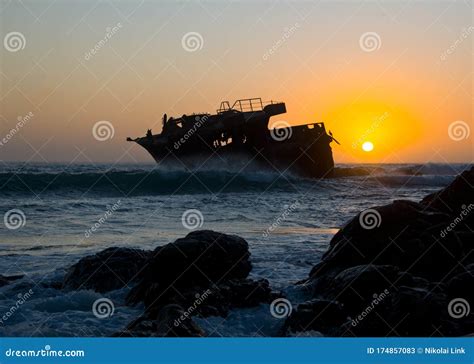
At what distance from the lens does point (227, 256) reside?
9.18 meters

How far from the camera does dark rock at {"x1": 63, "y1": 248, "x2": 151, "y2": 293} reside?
30.9ft

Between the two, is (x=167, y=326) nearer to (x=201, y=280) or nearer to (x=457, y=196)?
(x=201, y=280)

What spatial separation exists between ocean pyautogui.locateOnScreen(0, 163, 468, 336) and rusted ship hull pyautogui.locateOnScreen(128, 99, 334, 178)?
1058mm

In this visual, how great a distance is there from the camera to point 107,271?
9.64m

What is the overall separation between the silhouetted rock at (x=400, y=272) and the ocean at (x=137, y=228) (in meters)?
0.85

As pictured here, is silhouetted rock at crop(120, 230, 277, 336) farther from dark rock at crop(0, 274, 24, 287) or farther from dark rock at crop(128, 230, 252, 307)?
dark rock at crop(0, 274, 24, 287)

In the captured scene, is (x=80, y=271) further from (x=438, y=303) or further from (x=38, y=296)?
(x=438, y=303)

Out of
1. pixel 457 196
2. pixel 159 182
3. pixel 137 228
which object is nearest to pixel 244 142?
pixel 159 182

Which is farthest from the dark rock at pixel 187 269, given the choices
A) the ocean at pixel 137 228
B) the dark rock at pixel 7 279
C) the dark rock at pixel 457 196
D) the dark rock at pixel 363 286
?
the dark rock at pixel 457 196

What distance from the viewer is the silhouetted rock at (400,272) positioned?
707 cm

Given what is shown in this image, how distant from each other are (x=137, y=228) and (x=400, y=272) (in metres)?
10.4

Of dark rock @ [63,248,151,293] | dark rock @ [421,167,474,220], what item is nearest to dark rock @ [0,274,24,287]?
dark rock @ [63,248,151,293]
